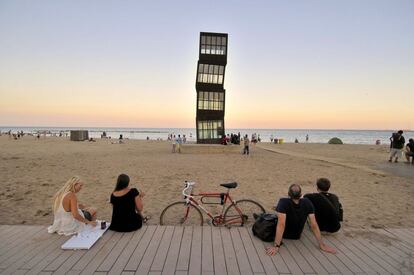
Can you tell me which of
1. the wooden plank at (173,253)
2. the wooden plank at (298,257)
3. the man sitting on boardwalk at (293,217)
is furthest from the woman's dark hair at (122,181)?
the wooden plank at (298,257)

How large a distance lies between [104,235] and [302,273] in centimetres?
337

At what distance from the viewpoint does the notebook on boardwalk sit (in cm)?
434

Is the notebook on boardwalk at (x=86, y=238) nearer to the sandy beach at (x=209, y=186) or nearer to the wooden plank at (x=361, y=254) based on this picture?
the sandy beach at (x=209, y=186)

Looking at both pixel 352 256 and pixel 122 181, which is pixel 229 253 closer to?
pixel 352 256

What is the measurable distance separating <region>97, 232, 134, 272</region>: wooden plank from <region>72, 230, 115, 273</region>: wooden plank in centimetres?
23

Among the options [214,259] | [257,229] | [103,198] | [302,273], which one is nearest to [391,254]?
[302,273]

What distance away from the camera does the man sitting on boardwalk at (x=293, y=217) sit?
440 cm

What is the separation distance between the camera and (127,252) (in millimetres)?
4234

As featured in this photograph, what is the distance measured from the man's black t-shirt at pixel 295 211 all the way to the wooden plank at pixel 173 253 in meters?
1.79

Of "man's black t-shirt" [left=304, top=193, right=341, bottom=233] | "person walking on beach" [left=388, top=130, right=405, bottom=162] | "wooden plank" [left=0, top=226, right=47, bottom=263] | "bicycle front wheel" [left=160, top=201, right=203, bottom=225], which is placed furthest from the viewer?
"person walking on beach" [left=388, top=130, right=405, bottom=162]

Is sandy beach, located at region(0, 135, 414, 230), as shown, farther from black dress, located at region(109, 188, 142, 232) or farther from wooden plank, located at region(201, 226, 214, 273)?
wooden plank, located at region(201, 226, 214, 273)

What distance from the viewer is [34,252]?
4223 millimetres

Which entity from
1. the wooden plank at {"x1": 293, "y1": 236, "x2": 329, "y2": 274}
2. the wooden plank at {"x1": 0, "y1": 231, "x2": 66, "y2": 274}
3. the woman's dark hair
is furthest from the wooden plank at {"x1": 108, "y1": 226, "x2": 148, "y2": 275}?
the wooden plank at {"x1": 293, "y1": 236, "x2": 329, "y2": 274}

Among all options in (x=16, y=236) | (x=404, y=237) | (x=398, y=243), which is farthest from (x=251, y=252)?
(x=16, y=236)
